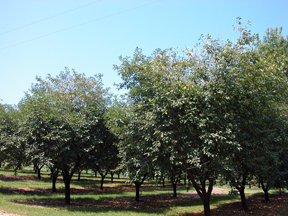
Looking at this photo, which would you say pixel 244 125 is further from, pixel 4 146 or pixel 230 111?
pixel 4 146

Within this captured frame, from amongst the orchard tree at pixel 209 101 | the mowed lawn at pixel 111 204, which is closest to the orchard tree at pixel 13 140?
the mowed lawn at pixel 111 204

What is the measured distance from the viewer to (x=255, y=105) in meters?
10.1

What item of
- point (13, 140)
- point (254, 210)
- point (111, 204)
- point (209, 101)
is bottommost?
point (111, 204)

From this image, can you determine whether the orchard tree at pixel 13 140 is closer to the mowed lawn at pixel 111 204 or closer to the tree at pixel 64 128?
the tree at pixel 64 128

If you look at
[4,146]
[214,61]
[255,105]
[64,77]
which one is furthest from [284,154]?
[64,77]

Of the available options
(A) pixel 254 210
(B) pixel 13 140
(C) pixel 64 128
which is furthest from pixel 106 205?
(A) pixel 254 210

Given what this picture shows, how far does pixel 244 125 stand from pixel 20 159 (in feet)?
48.8

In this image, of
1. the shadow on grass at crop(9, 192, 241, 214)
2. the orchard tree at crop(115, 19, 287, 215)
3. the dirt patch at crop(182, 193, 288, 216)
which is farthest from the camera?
the shadow on grass at crop(9, 192, 241, 214)

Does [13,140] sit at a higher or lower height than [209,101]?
lower

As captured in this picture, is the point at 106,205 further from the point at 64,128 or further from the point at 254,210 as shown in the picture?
the point at 254,210

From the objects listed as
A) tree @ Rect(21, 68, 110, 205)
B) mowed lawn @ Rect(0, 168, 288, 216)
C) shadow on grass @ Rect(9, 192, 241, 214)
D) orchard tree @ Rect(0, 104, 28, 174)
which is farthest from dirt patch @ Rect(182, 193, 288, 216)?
orchard tree @ Rect(0, 104, 28, 174)

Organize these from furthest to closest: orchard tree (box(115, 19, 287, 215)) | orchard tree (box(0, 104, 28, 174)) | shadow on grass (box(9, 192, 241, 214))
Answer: shadow on grass (box(9, 192, 241, 214)) → orchard tree (box(0, 104, 28, 174)) → orchard tree (box(115, 19, 287, 215))

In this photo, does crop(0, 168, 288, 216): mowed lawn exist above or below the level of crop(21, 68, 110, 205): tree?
below

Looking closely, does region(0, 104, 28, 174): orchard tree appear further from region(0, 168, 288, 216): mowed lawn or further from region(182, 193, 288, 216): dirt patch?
region(182, 193, 288, 216): dirt patch
